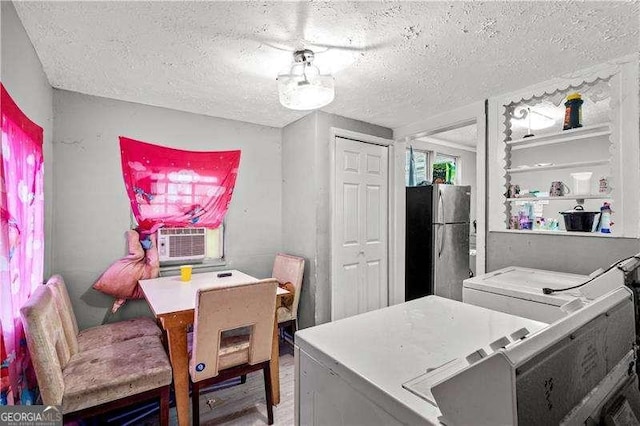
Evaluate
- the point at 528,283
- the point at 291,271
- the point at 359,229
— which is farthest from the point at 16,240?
the point at 528,283

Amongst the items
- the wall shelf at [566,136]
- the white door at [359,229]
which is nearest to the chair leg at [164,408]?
the white door at [359,229]

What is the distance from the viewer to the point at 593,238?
2.00 meters

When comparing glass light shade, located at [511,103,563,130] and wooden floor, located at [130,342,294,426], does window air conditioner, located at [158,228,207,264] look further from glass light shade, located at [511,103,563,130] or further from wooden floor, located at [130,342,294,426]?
glass light shade, located at [511,103,563,130]

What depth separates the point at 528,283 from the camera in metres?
1.92

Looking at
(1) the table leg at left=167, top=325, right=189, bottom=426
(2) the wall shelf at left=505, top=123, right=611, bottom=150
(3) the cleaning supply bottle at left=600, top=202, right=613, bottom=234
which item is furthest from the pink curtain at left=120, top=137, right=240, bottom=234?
(3) the cleaning supply bottle at left=600, top=202, right=613, bottom=234

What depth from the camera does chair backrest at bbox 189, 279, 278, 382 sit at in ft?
5.53

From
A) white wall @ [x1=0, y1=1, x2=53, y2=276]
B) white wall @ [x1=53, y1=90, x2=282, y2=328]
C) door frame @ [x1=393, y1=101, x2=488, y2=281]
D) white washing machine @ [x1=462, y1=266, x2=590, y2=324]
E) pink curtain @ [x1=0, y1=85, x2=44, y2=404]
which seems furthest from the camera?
door frame @ [x1=393, y1=101, x2=488, y2=281]

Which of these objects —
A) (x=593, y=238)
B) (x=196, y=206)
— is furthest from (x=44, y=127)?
(x=593, y=238)

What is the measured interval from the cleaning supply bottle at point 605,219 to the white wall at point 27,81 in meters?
3.32

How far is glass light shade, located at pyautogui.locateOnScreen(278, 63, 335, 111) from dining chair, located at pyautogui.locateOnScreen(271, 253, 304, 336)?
→ 156cm

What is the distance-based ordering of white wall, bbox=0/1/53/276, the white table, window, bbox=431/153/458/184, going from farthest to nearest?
window, bbox=431/153/458/184, the white table, white wall, bbox=0/1/53/276

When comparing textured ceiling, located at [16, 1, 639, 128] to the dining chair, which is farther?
the dining chair

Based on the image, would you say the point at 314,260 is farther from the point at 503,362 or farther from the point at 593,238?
the point at 503,362

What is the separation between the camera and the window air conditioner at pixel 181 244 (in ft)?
9.04
